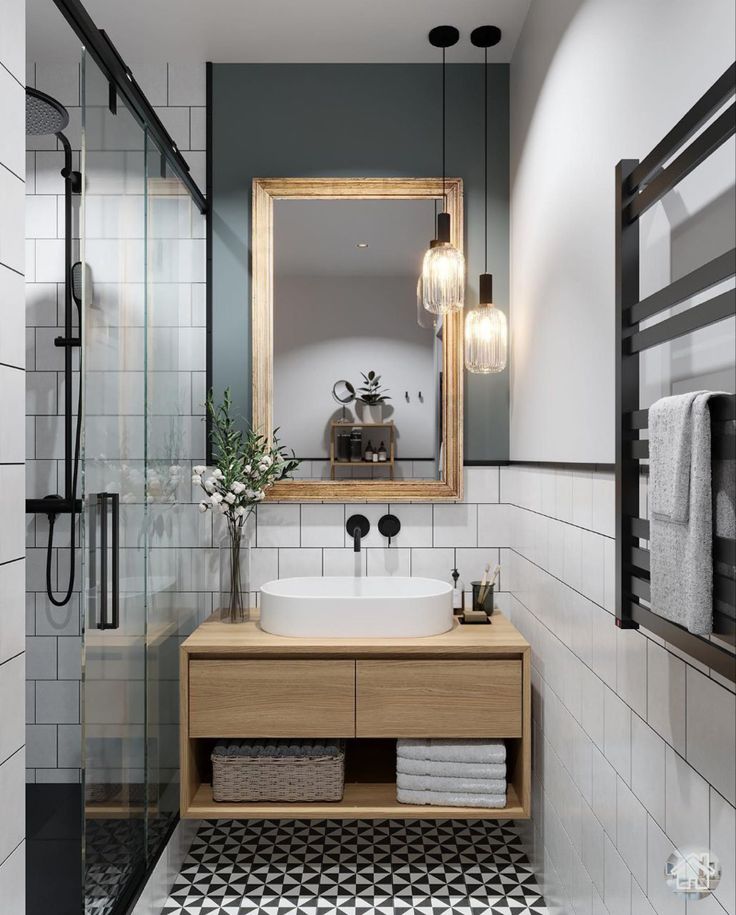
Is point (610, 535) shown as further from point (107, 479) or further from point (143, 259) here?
point (143, 259)

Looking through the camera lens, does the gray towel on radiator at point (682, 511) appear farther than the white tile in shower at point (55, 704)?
No

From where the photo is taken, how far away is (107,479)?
1.80 metres

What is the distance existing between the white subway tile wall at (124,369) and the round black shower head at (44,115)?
0.16 meters

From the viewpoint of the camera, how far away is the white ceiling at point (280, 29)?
2441 millimetres

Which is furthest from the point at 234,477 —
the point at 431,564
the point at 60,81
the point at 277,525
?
the point at 60,81

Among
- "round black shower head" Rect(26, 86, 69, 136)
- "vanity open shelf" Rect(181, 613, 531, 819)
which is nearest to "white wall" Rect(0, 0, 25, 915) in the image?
"round black shower head" Rect(26, 86, 69, 136)

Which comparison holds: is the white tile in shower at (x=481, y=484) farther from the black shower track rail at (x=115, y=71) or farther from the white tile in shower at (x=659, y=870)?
the white tile in shower at (x=659, y=870)

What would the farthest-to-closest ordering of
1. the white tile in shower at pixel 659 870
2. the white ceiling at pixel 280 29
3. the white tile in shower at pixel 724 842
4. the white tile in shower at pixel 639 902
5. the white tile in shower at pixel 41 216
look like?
the white tile in shower at pixel 41 216 → the white ceiling at pixel 280 29 → the white tile in shower at pixel 639 902 → the white tile in shower at pixel 659 870 → the white tile in shower at pixel 724 842

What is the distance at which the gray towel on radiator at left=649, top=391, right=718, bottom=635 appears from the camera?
0.90 metres

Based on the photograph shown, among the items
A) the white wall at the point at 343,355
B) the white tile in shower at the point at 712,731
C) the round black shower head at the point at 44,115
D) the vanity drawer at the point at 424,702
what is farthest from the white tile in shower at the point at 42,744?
the white tile in shower at the point at 712,731

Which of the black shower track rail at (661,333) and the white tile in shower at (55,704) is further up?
the black shower track rail at (661,333)

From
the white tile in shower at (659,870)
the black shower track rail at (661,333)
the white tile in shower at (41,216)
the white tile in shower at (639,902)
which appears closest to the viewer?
the black shower track rail at (661,333)

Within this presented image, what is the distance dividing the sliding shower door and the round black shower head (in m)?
0.27

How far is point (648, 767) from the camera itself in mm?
1375
